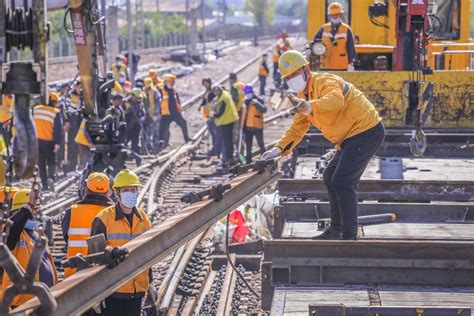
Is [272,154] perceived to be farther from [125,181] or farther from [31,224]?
[31,224]

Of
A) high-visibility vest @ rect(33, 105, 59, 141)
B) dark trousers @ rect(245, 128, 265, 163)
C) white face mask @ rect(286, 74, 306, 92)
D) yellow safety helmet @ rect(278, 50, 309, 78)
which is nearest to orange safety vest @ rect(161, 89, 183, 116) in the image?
dark trousers @ rect(245, 128, 265, 163)

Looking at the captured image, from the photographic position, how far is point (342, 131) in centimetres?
1029

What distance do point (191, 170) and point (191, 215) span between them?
14.4 m

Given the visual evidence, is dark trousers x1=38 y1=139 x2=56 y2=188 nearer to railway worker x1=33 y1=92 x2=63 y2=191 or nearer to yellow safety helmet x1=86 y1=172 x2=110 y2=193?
railway worker x1=33 y1=92 x2=63 y2=191

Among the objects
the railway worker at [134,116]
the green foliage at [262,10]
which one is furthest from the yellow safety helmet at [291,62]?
the green foliage at [262,10]

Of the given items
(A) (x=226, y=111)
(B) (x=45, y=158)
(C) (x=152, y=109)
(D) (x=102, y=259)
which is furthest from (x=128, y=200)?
(C) (x=152, y=109)

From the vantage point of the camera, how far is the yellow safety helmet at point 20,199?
29.8 feet

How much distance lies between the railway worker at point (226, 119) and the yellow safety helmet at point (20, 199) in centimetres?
1408

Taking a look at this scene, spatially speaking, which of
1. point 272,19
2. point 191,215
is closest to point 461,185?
point 191,215

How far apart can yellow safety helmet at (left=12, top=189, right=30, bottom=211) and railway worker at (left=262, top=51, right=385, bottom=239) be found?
2.40 metres

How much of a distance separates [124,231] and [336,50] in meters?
9.56

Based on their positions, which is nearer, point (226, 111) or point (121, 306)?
point (121, 306)

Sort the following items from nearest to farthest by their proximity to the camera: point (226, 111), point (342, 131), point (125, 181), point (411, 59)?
point (125, 181), point (342, 131), point (411, 59), point (226, 111)

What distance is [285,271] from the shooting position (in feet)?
32.4
